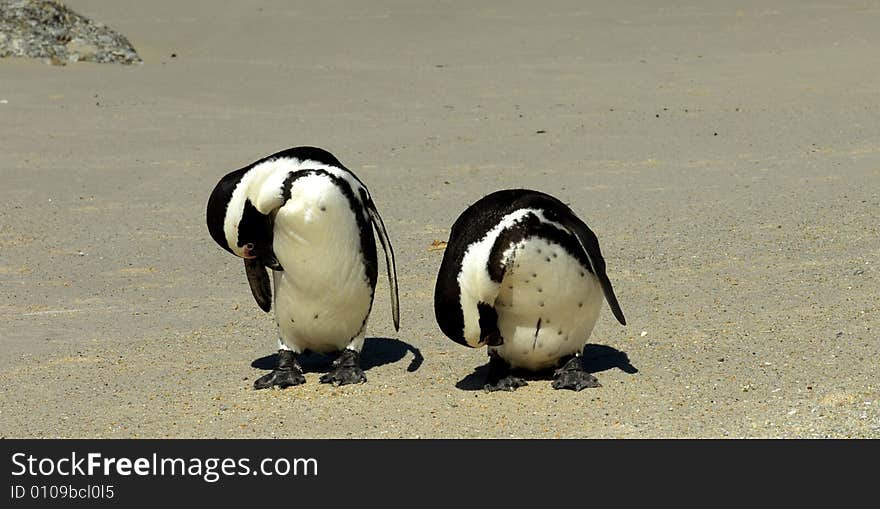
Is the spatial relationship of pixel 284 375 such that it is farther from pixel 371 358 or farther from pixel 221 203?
pixel 221 203

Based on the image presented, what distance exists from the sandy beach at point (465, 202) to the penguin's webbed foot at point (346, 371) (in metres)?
0.06

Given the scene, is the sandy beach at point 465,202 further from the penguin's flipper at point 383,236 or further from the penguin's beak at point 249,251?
the penguin's beak at point 249,251

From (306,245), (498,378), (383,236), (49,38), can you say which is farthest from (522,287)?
(49,38)

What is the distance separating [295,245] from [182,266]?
102 inches

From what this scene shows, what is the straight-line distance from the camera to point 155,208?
9359 millimetres

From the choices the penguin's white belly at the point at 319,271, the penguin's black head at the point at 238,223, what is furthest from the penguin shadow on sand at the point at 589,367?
the penguin's black head at the point at 238,223

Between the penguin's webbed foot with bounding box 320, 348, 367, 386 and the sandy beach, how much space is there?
2.5 inches

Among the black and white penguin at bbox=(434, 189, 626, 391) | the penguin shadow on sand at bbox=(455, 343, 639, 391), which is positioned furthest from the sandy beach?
the black and white penguin at bbox=(434, 189, 626, 391)

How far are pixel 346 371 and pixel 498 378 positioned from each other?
2.20 ft

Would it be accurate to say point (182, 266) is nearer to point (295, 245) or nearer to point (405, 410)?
point (295, 245)

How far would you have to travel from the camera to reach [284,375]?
5672 millimetres

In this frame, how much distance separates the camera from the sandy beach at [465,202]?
5270 mm

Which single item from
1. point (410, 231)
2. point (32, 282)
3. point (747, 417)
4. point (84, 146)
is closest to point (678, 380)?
point (747, 417)

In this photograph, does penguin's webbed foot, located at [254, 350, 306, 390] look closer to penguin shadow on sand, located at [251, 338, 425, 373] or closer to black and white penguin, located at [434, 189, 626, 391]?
penguin shadow on sand, located at [251, 338, 425, 373]
